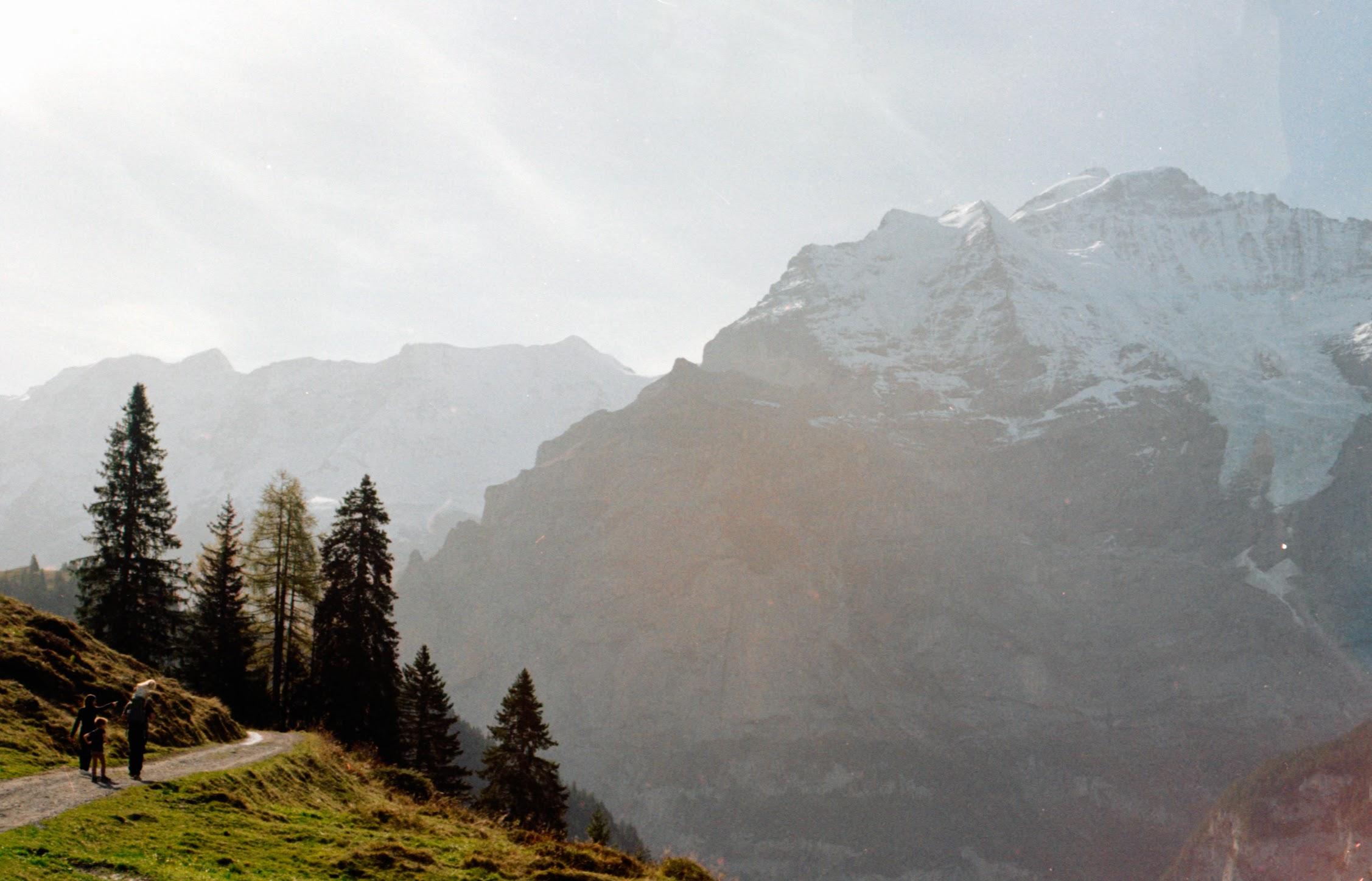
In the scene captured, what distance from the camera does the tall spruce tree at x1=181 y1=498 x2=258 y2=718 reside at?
4334cm

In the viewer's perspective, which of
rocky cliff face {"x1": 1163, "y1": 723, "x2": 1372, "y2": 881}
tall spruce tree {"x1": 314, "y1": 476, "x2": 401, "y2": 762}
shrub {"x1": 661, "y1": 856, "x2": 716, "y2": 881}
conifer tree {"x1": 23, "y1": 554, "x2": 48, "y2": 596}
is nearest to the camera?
shrub {"x1": 661, "y1": 856, "x2": 716, "y2": 881}

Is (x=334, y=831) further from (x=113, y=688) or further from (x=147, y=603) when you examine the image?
(x=147, y=603)

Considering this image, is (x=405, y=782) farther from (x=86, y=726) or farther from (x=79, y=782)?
(x=79, y=782)

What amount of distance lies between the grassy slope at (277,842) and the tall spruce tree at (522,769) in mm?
19380

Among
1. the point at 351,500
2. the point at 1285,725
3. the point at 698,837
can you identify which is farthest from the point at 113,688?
the point at 1285,725

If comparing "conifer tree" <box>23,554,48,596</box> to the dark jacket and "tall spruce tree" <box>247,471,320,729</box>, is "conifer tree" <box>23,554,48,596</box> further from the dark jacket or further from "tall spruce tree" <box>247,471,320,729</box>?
the dark jacket

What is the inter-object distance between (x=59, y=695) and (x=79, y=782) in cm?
641

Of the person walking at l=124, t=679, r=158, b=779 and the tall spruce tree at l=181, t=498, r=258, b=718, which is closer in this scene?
the person walking at l=124, t=679, r=158, b=779

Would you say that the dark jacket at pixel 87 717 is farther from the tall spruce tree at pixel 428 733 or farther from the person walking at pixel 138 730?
the tall spruce tree at pixel 428 733

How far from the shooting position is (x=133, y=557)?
4434 cm

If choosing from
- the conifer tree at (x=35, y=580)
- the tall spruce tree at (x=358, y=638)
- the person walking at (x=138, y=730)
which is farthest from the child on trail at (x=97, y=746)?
the conifer tree at (x=35, y=580)

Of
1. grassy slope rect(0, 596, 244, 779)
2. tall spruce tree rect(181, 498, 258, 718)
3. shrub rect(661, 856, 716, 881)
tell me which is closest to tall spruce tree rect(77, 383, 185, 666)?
tall spruce tree rect(181, 498, 258, 718)

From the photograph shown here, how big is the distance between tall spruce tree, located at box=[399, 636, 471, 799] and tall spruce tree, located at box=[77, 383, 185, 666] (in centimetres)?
1266

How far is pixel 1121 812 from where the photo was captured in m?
186
